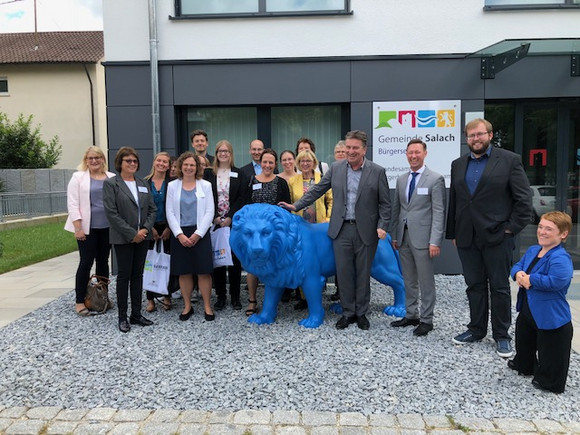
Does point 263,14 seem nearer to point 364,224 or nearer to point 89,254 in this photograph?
point 364,224

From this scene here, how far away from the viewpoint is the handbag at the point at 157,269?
5152mm

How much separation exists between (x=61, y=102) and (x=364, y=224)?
23725 millimetres

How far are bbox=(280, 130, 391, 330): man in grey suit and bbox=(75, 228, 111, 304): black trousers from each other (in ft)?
7.12

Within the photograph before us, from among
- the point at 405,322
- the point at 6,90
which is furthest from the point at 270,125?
the point at 6,90

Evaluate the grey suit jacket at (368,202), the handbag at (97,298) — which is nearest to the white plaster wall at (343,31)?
the grey suit jacket at (368,202)

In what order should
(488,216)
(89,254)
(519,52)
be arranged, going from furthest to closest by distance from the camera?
(519,52)
(89,254)
(488,216)

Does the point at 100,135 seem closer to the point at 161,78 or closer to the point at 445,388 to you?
the point at 161,78

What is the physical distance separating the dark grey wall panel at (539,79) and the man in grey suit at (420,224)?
3469mm

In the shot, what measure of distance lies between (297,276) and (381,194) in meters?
1.14

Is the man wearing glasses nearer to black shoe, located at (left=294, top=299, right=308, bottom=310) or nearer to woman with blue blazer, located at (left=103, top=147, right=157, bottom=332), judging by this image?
black shoe, located at (left=294, top=299, right=308, bottom=310)

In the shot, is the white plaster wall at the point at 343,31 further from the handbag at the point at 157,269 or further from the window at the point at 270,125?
the handbag at the point at 157,269

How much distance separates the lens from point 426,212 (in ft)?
14.1

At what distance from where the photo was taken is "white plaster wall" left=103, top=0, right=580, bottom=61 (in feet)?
22.6

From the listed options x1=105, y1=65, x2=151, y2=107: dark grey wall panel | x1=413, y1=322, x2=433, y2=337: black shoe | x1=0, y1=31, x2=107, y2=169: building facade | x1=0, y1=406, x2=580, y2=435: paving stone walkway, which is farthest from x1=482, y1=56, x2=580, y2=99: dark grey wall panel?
x1=0, y1=31, x2=107, y2=169: building facade
